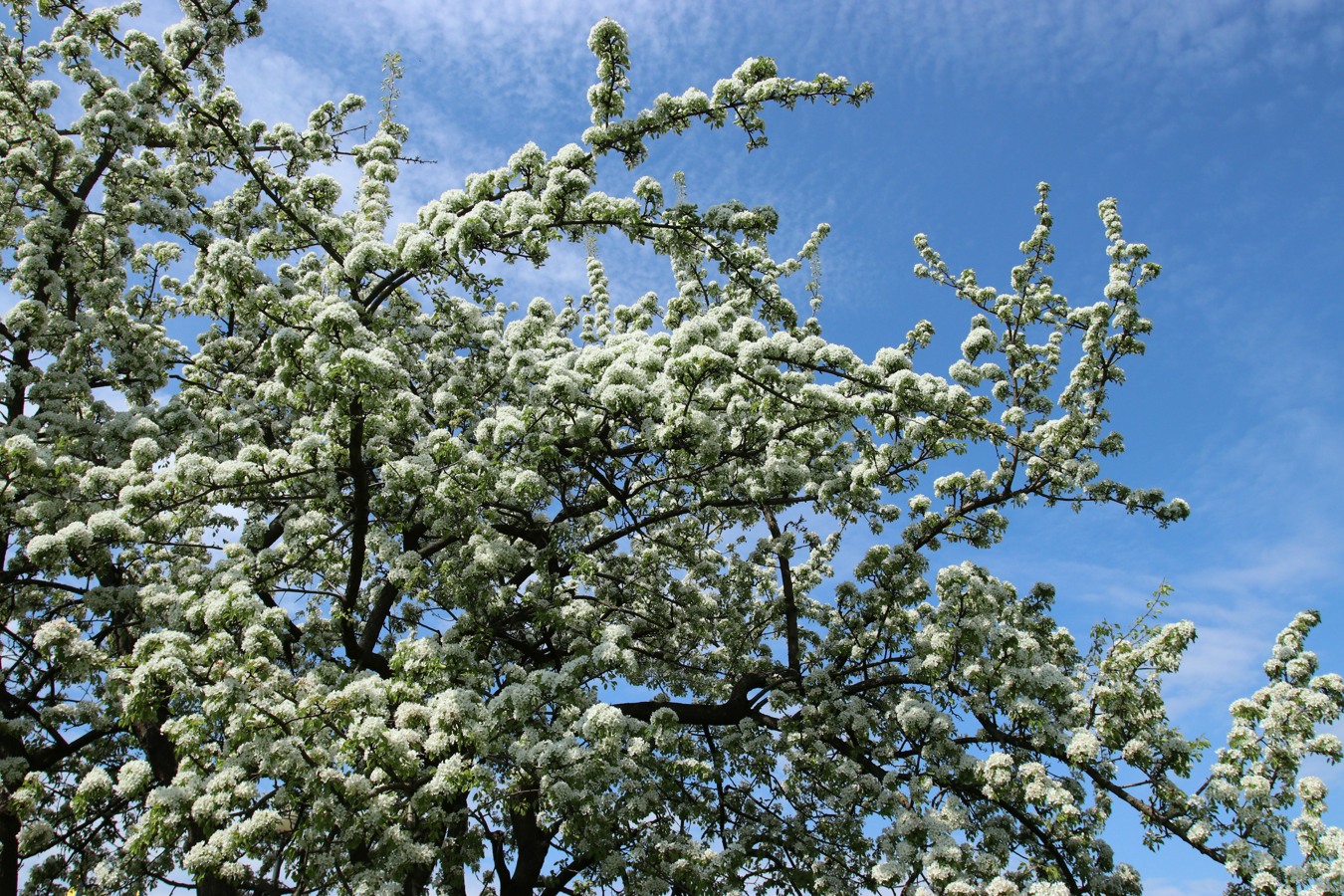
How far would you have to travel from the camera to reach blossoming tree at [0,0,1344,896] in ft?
28.1

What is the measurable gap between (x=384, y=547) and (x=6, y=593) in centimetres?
533

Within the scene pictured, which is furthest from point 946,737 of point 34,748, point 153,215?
point 153,215

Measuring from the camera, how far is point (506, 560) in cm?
1042

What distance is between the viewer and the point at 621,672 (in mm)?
10672

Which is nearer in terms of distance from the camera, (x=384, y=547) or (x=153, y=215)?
(x=384, y=547)

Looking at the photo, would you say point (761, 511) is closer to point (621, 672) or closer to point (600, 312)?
point (621, 672)

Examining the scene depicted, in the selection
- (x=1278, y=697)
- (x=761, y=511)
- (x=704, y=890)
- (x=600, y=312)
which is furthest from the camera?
(x=600, y=312)

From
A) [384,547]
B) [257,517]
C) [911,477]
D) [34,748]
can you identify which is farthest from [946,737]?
[34,748]

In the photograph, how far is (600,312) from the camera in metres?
17.0

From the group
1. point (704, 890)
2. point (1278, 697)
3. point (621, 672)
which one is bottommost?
point (704, 890)

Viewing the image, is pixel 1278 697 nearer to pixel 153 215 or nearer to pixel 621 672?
pixel 621 672

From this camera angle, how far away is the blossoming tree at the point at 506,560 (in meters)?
8.55

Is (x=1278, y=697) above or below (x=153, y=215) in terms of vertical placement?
below

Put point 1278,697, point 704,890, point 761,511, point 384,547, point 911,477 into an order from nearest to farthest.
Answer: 1. point 1278,697
2. point 704,890
3. point 384,547
4. point 911,477
5. point 761,511
